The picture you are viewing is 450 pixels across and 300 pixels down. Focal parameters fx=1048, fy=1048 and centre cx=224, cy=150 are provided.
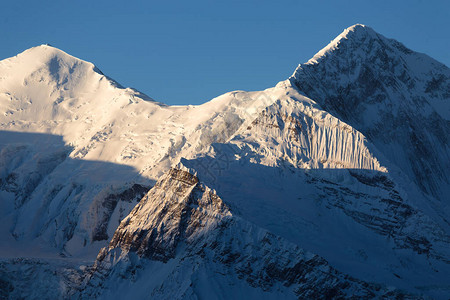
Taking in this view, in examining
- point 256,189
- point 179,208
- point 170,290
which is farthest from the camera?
point 256,189

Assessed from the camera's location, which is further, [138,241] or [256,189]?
[256,189]

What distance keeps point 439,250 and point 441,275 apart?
6.93m

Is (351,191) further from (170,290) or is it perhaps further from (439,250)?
(170,290)

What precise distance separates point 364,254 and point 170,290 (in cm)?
3809

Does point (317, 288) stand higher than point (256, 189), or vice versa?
point (256, 189)

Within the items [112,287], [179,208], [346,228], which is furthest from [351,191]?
[112,287]

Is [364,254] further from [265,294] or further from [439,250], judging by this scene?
[265,294]

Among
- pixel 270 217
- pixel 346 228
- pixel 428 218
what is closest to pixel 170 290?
pixel 270 217

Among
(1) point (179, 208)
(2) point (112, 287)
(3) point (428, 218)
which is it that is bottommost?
(2) point (112, 287)

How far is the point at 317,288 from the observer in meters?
166

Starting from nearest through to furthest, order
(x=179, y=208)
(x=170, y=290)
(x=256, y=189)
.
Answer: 1. (x=170, y=290)
2. (x=179, y=208)
3. (x=256, y=189)

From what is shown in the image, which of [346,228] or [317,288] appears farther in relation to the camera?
[346,228]

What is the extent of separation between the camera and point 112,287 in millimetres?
177250

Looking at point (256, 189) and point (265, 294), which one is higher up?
point (256, 189)
